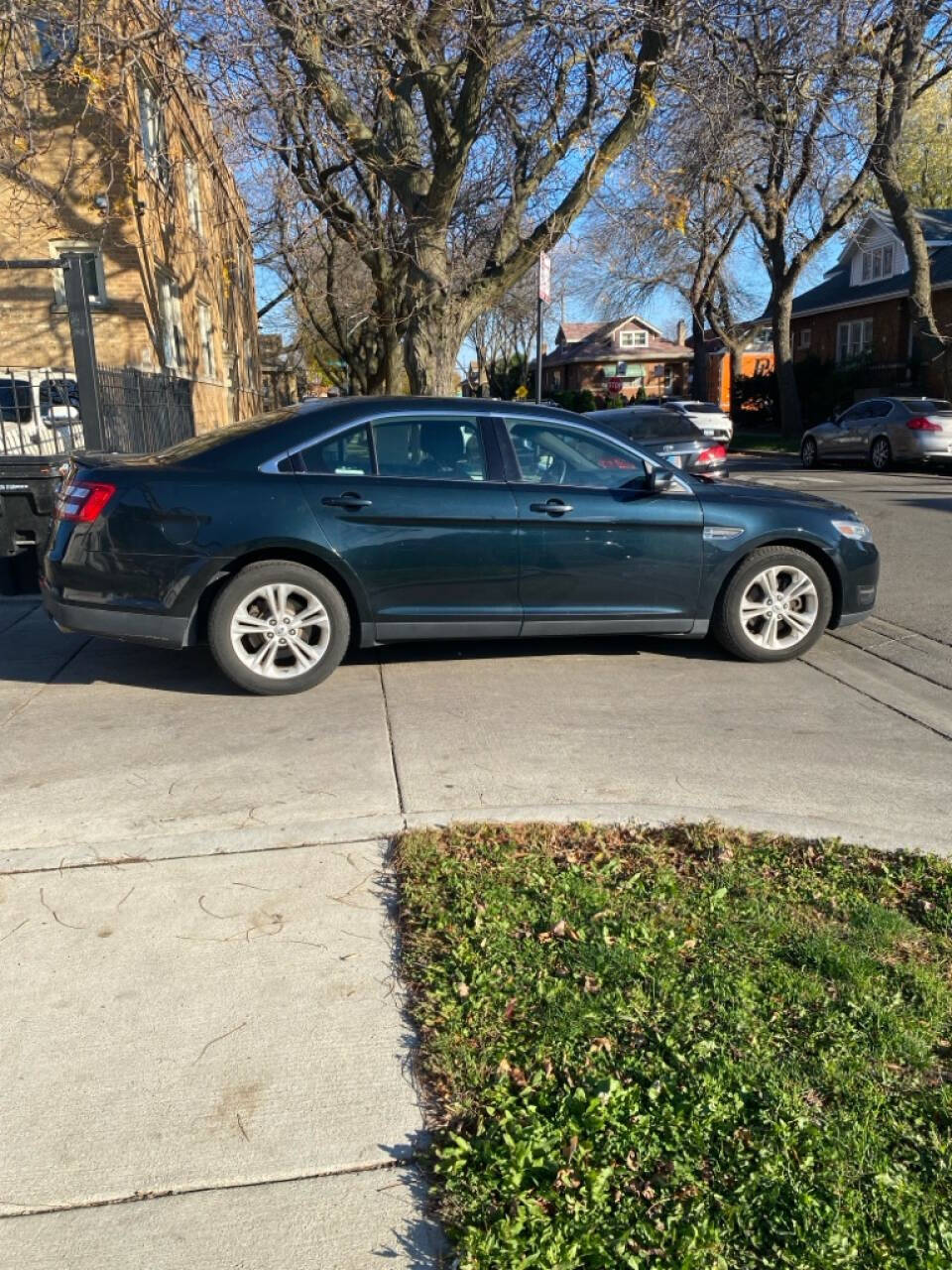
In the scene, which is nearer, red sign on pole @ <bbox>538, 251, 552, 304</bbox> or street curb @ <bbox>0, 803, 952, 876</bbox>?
street curb @ <bbox>0, 803, 952, 876</bbox>

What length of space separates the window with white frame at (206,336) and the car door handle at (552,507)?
19.1m

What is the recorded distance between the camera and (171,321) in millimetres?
19891

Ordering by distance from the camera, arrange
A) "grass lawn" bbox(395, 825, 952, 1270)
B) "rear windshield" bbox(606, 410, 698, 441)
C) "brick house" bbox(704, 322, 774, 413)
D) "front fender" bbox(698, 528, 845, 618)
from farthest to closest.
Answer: "brick house" bbox(704, 322, 774, 413) < "rear windshield" bbox(606, 410, 698, 441) < "front fender" bbox(698, 528, 845, 618) < "grass lawn" bbox(395, 825, 952, 1270)

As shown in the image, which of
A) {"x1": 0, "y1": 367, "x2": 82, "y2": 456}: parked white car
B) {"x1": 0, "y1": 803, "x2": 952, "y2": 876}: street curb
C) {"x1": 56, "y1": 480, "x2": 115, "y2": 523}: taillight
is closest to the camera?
{"x1": 0, "y1": 803, "x2": 952, "y2": 876}: street curb

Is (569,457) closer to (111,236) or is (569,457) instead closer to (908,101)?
(111,236)

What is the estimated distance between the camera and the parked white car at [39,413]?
955 centimetres

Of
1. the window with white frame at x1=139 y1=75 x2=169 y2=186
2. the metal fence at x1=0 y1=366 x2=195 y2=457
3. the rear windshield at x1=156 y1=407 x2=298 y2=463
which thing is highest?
the window with white frame at x1=139 y1=75 x2=169 y2=186

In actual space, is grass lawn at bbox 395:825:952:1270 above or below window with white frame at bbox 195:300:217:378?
below

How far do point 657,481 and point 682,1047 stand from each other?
3.99 meters

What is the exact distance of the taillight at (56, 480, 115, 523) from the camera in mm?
5465

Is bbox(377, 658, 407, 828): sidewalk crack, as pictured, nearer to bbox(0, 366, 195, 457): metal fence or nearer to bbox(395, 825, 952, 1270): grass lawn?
bbox(395, 825, 952, 1270): grass lawn

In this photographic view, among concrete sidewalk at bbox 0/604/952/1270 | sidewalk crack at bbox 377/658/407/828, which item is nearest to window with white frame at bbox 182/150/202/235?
concrete sidewalk at bbox 0/604/952/1270

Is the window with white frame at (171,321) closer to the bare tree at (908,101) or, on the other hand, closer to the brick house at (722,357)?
the bare tree at (908,101)

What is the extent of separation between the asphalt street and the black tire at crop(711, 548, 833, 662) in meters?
1.23
